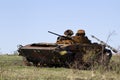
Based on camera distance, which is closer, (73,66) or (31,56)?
(73,66)

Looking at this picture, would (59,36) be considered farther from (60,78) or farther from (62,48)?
(60,78)

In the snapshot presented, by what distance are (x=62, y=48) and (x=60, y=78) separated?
597cm

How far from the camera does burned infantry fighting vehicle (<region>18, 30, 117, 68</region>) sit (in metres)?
18.4

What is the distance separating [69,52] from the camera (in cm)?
1855

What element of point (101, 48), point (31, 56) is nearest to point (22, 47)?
point (31, 56)

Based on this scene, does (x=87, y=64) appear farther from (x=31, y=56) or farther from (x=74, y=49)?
(x=31, y=56)

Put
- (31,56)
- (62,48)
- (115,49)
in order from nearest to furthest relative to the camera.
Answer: (115,49)
(62,48)
(31,56)

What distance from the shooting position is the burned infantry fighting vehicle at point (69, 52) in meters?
18.4

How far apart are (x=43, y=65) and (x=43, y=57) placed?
960 mm

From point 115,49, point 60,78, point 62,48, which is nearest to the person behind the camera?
point 60,78

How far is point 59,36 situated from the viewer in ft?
67.6

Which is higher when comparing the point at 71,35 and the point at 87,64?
the point at 71,35

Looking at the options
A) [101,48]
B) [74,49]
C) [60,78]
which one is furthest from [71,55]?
[60,78]

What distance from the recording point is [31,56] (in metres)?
19.7
